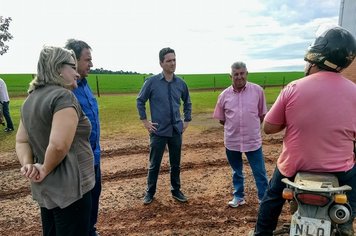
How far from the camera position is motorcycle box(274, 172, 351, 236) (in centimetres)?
217

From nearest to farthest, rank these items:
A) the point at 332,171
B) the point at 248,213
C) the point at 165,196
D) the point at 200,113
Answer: the point at 332,171 < the point at 248,213 < the point at 165,196 < the point at 200,113

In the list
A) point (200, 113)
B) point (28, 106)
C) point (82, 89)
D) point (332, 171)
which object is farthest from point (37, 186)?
point (200, 113)

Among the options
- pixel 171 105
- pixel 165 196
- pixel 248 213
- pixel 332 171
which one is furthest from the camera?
pixel 165 196

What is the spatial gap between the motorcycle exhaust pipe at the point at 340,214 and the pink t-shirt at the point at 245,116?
81.2 inches

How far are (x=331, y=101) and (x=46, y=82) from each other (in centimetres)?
191

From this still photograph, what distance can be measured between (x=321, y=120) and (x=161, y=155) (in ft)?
9.22

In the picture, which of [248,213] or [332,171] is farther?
[248,213]

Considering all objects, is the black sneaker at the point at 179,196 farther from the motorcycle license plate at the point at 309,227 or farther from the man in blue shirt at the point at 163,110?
the motorcycle license plate at the point at 309,227

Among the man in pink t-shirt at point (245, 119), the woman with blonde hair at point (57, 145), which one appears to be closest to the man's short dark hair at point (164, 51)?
the man in pink t-shirt at point (245, 119)

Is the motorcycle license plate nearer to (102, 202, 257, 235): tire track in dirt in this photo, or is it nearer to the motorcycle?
the motorcycle

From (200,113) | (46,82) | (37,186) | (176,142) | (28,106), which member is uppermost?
(46,82)

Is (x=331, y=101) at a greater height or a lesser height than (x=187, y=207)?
greater

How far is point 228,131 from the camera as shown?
14.5 feet

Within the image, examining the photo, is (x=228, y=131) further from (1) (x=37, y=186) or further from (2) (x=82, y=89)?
(1) (x=37, y=186)
